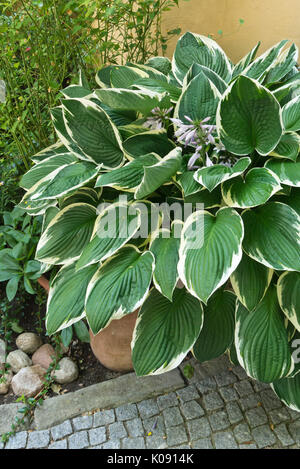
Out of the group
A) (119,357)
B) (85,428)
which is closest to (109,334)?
(119,357)

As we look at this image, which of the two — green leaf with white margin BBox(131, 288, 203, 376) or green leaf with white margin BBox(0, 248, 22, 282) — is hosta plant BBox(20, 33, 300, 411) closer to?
green leaf with white margin BBox(131, 288, 203, 376)

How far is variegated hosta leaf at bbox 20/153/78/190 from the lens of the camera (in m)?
1.55

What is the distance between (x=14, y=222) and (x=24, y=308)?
1.28 ft

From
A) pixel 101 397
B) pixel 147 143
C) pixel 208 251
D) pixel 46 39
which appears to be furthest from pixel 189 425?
pixel 46 39

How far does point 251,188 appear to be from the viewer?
121 cm

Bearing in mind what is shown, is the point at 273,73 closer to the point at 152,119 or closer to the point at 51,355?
Result: the point at 152,119

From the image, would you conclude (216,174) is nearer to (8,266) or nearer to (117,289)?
(117,289)

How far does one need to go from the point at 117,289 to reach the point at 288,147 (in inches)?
26.3

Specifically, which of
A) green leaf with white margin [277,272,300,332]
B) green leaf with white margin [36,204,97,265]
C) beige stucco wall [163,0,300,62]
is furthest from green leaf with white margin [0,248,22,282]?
beige stucco wall [163,0,300,62]

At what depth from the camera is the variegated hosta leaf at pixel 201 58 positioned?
1646 mm

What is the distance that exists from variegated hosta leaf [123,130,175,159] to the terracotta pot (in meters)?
0.56

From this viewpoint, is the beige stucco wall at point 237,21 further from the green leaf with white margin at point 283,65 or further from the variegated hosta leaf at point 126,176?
the variegated hosta leaf at point 126,176

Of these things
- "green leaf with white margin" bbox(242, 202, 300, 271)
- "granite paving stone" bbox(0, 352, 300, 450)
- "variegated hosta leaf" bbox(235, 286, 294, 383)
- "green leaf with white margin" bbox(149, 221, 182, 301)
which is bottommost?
"granite paving stone" bbox(0, 352, 300, 450)

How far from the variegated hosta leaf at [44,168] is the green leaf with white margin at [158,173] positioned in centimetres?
45
